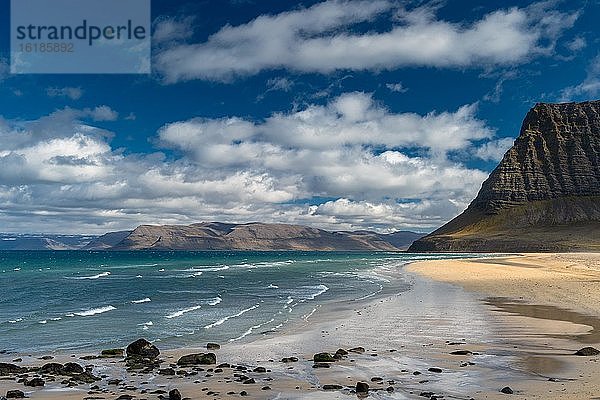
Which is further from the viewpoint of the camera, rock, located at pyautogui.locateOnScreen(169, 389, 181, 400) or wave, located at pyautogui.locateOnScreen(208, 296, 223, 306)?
wave, located at pyautogui.locateOnScreen(208, 296, 223, 306)

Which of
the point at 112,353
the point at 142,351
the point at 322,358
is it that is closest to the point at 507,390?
the point at 322,358

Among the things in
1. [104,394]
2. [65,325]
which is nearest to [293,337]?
[104,394]

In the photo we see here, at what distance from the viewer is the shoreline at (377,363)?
13945mm

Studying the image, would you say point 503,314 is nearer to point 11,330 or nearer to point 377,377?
point 377,377

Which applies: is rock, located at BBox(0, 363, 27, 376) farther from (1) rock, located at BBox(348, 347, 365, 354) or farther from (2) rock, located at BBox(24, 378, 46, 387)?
(1) rock, located at BBox(348, 347, 365, 354)

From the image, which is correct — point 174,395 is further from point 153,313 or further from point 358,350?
point 153,313

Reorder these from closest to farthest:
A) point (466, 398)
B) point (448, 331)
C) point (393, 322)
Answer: point (466, 398) → point (448, 331) → point (393, 322)

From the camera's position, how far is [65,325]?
2938 centimetres

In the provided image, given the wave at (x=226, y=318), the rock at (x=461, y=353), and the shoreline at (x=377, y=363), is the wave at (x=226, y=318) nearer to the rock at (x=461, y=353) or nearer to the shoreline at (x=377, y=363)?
the shoreline at (x=377, y=363)

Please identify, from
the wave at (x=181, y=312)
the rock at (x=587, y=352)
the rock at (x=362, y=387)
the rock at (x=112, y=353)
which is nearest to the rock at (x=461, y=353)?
the rock at (x=587, y=352)

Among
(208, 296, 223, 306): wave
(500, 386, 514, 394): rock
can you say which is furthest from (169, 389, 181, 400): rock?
(208, 296, 223, 306): wave

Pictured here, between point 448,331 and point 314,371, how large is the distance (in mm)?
8947

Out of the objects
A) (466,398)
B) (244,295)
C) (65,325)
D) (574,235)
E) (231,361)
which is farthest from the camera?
(574,235)

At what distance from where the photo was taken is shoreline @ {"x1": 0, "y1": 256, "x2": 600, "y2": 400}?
1395 centimetres
